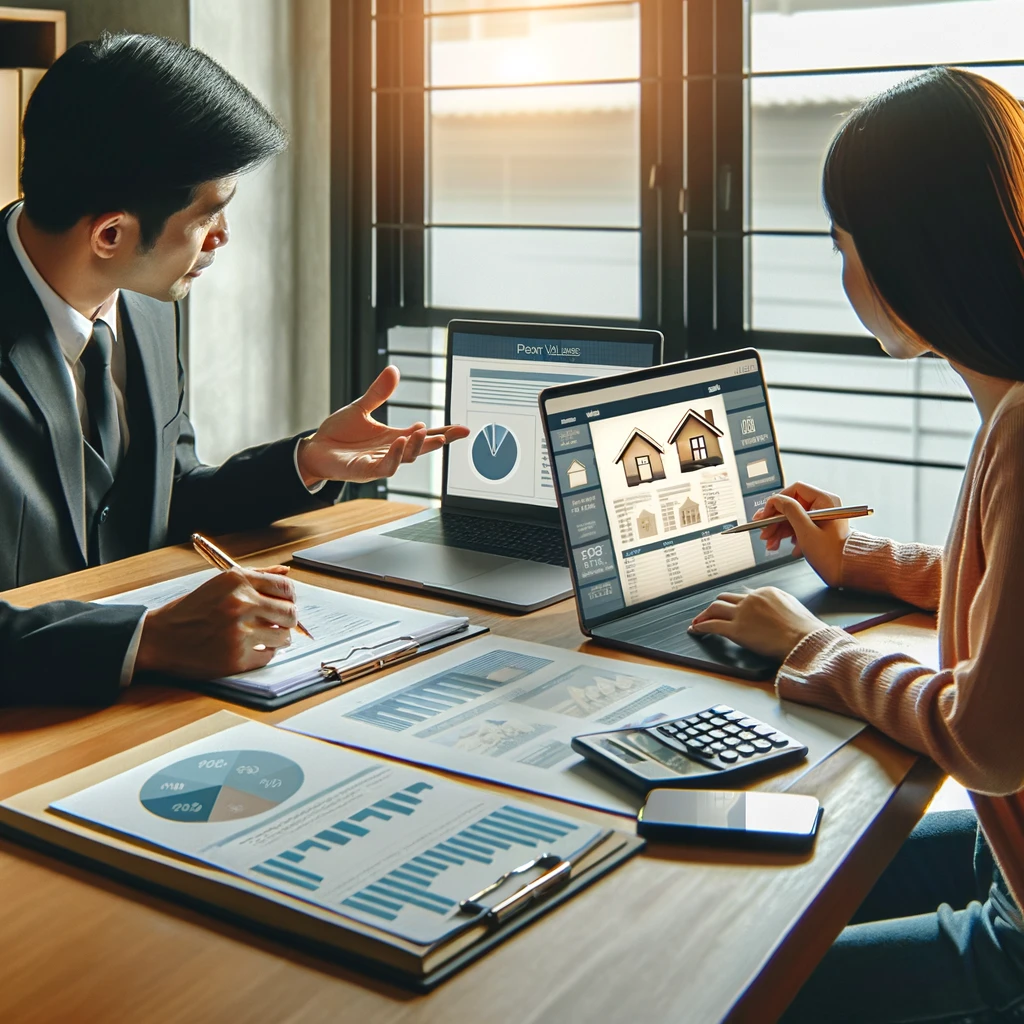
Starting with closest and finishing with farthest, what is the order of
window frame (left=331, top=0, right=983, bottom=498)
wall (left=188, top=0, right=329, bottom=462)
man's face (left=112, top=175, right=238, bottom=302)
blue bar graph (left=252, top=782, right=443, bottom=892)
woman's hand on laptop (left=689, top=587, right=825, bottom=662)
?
blue bar graph (left=252, top=782, right=443, bottom=892)
woman's hand on laptop (left=689, top=587, right=825, bottom=662)
man's face (left=112, top=175, right=238, bottom=302)
window frame (left=331, top=0, right=983, bottom=498)
wall (left=188, top=0, right=329, bottom=462)

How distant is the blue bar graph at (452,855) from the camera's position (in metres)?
0.78

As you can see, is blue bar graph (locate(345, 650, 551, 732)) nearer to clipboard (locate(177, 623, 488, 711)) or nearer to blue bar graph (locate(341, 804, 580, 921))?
clipboard (locate(177, 623, 488, 711))

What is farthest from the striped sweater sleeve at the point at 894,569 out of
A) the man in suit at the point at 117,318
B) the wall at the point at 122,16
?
the wall at the point at 122,16

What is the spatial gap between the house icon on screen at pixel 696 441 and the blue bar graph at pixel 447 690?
1.20ft

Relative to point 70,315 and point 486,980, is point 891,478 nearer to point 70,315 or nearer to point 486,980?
point 70,315

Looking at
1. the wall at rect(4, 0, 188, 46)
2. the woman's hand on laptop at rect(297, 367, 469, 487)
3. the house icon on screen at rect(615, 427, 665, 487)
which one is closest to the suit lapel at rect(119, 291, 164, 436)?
the woman's hand on laptop at rect(297, 367, 469, 487)

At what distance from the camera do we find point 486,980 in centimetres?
73

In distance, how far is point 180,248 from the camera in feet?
5.87

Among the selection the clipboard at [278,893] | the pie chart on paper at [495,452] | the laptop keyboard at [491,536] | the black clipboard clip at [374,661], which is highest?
the pie chart on paper at [495,452]

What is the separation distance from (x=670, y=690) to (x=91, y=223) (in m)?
1.12

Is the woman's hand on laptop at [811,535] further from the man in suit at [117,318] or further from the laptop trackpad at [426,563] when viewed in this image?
the man in suit at [117,318]

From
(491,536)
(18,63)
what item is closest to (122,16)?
(18,63)

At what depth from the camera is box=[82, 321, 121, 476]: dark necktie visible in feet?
6.04

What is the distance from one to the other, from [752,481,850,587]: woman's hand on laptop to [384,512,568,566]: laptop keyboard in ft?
0.95
